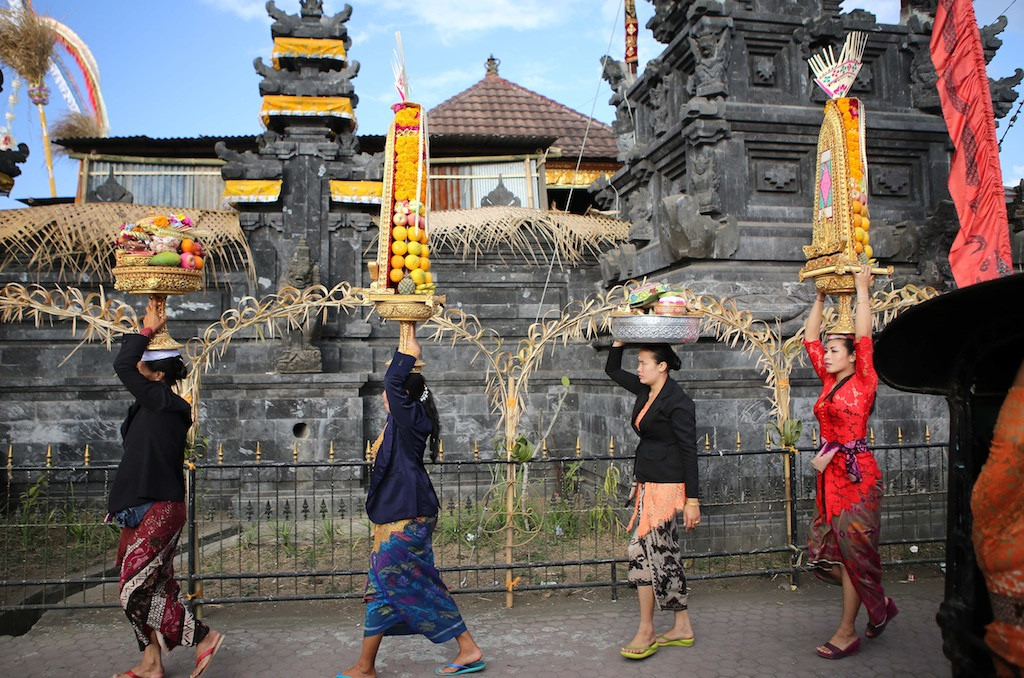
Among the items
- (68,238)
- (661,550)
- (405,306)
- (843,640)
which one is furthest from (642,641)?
(68,238)

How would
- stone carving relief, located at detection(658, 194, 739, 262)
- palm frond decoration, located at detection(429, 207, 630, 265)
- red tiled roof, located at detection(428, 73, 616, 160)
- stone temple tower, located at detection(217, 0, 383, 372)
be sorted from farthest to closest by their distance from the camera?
red tiled roof, located at detection(428, 73, 616, 160) → palm frond decoration, located at detection(429, 207, 630, 265) → stone temple tower, located at detection(217, 0, 383, 372) → stone carving relief, located at detection(658, 194, 739, 262)

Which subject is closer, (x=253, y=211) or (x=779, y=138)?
(x=779, y=138)

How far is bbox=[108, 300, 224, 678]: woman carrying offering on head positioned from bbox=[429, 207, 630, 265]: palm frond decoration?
6.40m

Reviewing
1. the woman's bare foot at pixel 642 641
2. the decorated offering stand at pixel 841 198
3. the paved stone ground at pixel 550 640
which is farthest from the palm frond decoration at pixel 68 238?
the woman's bare foot at pixel 642 641

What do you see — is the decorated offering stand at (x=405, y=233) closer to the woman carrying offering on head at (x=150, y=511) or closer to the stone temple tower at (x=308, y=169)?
the woman carrying offering on head at (x=150, y=511)

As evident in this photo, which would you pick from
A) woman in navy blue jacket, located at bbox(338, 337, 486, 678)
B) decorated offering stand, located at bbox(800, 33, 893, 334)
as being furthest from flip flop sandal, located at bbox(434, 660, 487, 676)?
decorated offering stand, located at bbox(800, 33, 893, 334)

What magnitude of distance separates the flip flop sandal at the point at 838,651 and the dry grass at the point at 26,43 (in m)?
17.1

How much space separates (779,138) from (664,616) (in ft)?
18.6

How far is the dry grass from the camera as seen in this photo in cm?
1497

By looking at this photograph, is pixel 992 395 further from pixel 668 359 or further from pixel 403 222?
pixel 403 222

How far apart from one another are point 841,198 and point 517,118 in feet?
41.1

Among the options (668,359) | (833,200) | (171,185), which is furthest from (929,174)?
(171,185)

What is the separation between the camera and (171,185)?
13023 mm

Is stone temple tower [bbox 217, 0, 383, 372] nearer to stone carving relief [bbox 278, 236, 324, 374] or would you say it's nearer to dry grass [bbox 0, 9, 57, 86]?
stone carving relief [bbox 278, 236, 324, 374]
